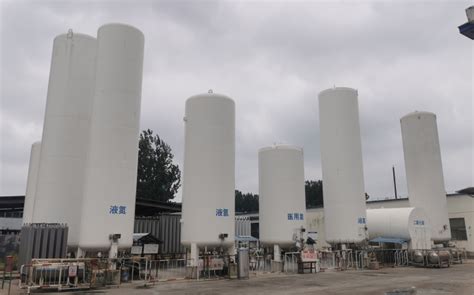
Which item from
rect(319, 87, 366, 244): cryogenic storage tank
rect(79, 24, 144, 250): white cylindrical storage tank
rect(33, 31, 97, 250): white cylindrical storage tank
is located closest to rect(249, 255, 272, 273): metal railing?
rect(319, 87, 366, 244): cryogenic storage tank

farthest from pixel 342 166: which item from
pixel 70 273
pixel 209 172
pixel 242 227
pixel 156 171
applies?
pixel 156 171

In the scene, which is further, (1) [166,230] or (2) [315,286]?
(1) [166,230]

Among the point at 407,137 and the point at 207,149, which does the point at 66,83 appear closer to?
the point at 207,149

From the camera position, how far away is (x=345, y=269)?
80.2 ft

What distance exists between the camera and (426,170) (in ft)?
107

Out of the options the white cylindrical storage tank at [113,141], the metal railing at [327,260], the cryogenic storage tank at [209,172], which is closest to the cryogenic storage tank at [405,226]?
the metal railing at [327,260]

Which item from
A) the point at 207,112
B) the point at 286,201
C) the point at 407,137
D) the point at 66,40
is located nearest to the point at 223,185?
the point at 207,112

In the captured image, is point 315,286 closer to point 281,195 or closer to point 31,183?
point 281,195

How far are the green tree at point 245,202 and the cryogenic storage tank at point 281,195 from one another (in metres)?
79.0

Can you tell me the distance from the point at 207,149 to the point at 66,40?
384 inches

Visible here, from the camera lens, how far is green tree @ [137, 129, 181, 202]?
5106cm

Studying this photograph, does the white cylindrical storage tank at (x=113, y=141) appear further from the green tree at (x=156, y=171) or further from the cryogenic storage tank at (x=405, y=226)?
the green tree at (x=156, y=171)

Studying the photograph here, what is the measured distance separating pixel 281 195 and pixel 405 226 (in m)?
10.4

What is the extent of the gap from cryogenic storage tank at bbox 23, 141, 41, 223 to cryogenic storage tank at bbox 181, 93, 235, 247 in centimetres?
1155
